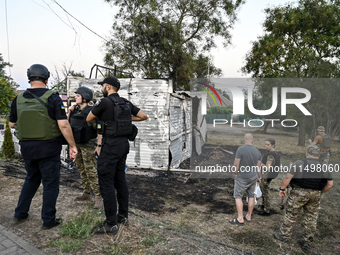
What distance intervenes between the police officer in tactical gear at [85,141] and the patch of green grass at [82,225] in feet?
1.46

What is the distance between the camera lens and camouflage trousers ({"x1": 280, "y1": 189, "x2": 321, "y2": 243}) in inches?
151

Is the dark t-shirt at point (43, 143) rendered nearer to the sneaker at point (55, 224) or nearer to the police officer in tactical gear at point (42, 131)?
the police officer in tactical gear at point (42, 131)

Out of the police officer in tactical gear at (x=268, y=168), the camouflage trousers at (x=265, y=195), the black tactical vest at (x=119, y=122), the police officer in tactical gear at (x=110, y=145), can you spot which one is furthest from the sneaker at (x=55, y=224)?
the camouflage trousers at (x=265, y=195)

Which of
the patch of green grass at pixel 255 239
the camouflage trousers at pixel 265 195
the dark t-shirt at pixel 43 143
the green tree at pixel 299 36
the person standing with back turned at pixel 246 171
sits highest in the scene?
the green tree at pixel 299 36

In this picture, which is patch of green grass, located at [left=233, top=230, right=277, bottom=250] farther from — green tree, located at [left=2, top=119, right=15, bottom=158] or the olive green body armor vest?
green tree, located at [left=2, top=119, right=15, bottom=158]

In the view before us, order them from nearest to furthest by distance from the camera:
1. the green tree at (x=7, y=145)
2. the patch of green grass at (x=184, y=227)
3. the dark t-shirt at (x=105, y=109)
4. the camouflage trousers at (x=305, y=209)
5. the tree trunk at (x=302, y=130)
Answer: the dark t-shirt at (x=105, y=109) → the camouflage trousers at (x=305, y=209) → the patch of green grass at (x=184, y=227) → the green tree at (x=7, y=145) → the tree trunk at (x=302, y=130)

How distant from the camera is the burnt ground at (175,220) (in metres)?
3.11

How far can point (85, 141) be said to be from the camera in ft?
13.6

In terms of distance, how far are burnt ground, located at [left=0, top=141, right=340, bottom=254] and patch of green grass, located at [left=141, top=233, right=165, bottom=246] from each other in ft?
0.04

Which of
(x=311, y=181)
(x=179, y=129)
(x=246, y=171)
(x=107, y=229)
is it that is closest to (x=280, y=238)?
(x=311, y=181)

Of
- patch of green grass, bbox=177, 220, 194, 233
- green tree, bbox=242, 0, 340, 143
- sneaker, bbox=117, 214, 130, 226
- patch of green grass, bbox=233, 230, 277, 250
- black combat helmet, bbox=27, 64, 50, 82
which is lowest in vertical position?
patch of green grass, bbox=233, 230, 277, 250

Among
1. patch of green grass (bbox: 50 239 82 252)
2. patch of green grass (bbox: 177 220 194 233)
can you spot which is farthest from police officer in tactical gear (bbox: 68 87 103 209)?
patch of green grass (bbox: 177 220 194 233)

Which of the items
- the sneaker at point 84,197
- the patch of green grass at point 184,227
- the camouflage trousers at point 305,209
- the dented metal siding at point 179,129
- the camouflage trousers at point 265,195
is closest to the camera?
the camouflage trousers at point 305,209

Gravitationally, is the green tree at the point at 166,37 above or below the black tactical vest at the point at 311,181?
above
